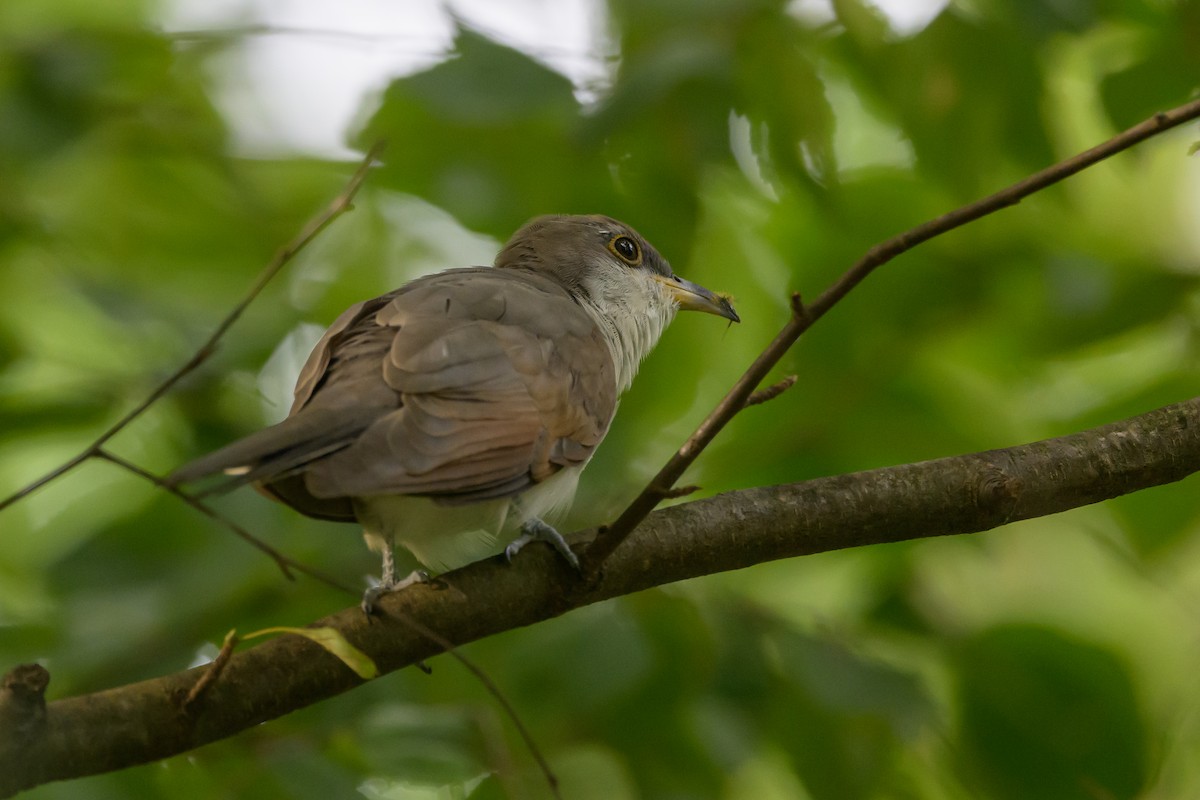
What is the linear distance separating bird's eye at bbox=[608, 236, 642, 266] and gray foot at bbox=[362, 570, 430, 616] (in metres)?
1.87

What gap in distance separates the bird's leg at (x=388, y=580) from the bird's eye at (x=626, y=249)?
5.56 ft

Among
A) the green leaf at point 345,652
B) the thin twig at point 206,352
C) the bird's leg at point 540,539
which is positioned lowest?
the bird's leg at point 540,539

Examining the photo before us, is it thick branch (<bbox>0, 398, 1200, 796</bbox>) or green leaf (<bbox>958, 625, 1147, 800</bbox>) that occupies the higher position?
thick branch (<bbox>0, 398, 1200, 796</bbox>)

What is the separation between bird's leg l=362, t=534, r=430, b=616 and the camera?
8.32ft

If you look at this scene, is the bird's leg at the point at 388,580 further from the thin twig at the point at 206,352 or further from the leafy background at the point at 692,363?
the thin twig at the point at 206,352

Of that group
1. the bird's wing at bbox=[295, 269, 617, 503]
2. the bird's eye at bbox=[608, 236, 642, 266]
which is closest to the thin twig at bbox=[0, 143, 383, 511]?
the bird's wing at bbox=[295, 269, 617, 503]

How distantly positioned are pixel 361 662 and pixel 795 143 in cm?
200

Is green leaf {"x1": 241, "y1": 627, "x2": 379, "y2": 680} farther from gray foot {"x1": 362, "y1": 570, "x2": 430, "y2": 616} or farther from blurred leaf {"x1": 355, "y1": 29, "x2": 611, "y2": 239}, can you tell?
blurred leaf {"x1": 355, "y1": 29, "x2": 611, "y2": 239}

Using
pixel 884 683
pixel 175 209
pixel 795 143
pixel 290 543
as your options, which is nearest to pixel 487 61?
pixel 795 143

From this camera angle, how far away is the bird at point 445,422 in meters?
2.47

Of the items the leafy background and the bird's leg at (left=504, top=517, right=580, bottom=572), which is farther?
the leafy background

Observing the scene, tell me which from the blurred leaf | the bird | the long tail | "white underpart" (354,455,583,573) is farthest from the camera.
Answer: the blurred leaf

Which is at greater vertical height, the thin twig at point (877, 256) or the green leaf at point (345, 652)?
the thin twig at point (877, 256)

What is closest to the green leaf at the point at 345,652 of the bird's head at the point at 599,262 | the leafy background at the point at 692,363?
the leafy background at the point at 692,363
